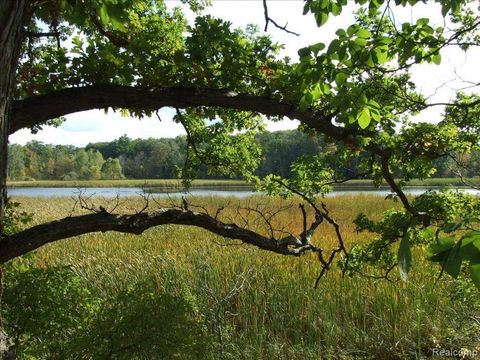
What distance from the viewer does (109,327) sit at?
3160 millimetres

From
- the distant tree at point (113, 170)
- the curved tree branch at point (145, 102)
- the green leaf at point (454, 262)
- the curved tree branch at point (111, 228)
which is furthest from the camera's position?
the distant tree at point (113, 170)

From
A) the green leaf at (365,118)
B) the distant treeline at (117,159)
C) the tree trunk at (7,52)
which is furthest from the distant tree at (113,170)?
the green leaf at (365,118)

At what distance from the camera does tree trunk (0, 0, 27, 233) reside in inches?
63.1

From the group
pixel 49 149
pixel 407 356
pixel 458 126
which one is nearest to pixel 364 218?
pixel 458 126

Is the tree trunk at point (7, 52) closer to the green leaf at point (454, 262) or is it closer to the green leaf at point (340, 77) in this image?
Answer: the green leaf at point (340, 77)

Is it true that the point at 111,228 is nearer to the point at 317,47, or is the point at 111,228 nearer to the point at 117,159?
the point at 317,47

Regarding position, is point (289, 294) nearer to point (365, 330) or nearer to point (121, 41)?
point (365, 330)

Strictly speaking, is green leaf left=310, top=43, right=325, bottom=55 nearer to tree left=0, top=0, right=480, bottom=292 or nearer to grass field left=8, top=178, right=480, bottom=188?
tree left=0, top=0, right=480, bottom=292

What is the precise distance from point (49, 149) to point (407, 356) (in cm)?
13852

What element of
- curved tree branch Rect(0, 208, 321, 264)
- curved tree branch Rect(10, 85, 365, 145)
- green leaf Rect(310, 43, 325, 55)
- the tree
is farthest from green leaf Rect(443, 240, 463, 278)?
curved tree branch Rect(10, 85, 365, 145)

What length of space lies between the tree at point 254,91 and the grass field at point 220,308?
97cm

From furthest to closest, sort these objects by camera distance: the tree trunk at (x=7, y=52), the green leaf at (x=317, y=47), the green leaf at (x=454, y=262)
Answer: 1. the green leaf at (x=317, y=47)
2. the tree trunk at (x=7, y=52)
3. the green leaf at (x=454, y=262)

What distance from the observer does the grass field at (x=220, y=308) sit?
10.3 feet

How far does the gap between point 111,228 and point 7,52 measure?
119 centimetres
